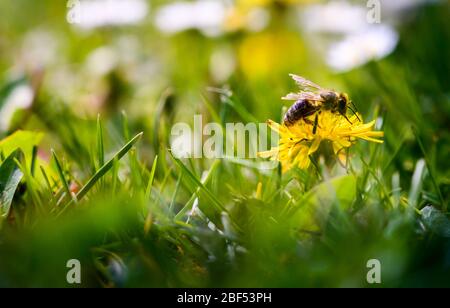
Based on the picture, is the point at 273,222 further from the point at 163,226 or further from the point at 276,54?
the point at 276,54

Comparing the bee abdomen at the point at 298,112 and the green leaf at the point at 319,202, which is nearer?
the green leaf at the point at 319,202

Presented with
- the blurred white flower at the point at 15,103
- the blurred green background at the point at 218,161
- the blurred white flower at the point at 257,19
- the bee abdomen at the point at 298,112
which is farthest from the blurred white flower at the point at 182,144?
the blurred white flower at the point at 257,19

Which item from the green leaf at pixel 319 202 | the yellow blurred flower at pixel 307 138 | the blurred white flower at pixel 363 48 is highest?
the blurred white flower at pixel 363 48

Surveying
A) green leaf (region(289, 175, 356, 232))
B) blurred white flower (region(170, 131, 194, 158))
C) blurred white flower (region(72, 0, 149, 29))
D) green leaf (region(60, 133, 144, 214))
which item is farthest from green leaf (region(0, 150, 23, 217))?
blurred white flower (region(72, 0, 149, 29))

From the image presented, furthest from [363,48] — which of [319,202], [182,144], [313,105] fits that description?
[319,202]

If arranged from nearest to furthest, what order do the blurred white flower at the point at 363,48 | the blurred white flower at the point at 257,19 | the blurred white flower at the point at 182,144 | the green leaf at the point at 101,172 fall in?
the green leaf at the point at 101,172
the blurred white flower at the point at 182,144
the blurred white flower at the point at 363,48
the blurred white flower at the point at 257,19

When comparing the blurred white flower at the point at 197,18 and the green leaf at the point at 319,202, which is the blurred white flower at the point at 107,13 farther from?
the green leaf at the point at 319,202
